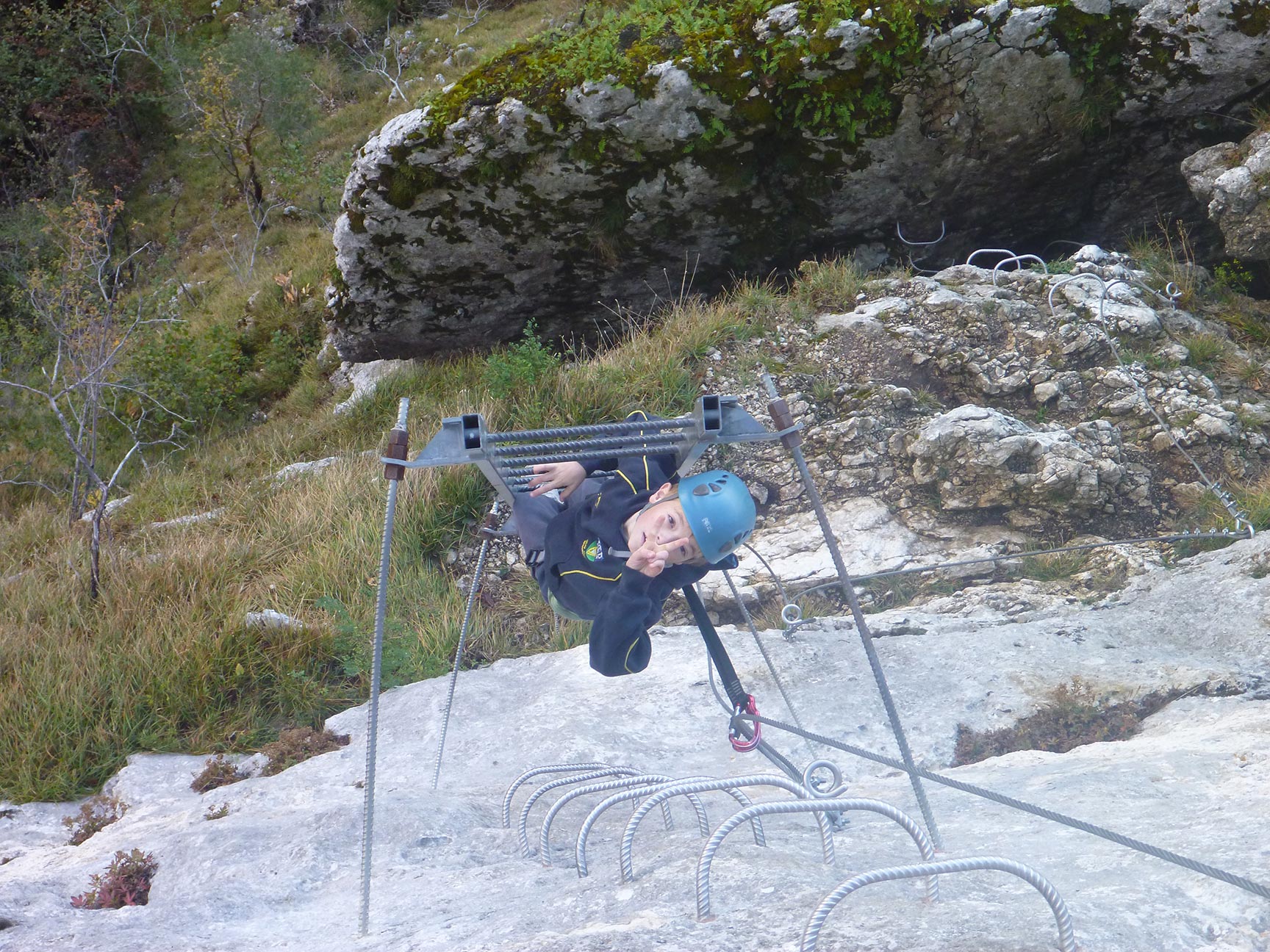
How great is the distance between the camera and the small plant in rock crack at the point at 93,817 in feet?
11.1

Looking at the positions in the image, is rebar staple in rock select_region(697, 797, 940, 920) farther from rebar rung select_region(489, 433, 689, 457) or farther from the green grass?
the green grass

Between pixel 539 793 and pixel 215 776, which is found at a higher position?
pixel 539 793

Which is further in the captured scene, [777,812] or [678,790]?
[678,790]

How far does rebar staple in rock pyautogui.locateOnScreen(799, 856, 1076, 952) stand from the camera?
50.4 inches

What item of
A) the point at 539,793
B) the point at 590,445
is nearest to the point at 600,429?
the point at 590,445

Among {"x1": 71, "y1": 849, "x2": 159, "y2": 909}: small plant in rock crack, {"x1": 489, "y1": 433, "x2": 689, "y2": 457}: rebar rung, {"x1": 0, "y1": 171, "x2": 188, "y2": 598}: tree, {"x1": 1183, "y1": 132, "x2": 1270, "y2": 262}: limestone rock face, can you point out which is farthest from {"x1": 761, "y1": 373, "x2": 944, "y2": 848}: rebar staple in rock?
{"x1": 1183, "y1": 132, "x2": 1270, "y2": 262}: limestone rock face

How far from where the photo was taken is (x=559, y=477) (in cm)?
260

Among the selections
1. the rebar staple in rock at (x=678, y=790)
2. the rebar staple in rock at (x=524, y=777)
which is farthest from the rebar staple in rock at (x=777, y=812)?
the rebar staple in rock at (x=524, y=777)

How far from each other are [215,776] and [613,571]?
2417 millimetres

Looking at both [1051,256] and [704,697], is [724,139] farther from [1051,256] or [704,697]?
[704,697]

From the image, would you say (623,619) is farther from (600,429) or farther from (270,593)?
(270,593)

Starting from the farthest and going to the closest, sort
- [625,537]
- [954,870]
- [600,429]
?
[625,537]
[600,429]
[954,870]

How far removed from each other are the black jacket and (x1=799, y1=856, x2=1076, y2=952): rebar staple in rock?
A: 42.8 inches

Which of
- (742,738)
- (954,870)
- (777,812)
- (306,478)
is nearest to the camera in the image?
(954,870)
